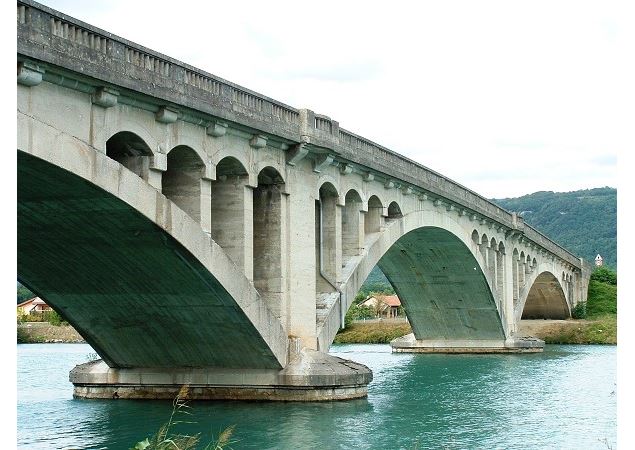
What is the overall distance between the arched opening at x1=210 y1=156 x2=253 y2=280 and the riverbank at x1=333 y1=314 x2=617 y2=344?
52081 mm

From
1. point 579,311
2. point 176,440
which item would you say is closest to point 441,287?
point 579,311

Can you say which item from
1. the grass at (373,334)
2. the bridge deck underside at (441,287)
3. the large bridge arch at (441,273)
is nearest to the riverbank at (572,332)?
the grass at (373,334)

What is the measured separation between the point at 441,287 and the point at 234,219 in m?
33.5

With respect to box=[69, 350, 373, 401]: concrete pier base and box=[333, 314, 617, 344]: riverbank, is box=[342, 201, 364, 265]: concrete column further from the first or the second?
box=[333, 314, 617, 344]: riverbank

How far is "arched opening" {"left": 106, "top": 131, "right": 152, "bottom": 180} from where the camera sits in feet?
79.6

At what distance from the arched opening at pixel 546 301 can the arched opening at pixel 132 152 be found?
219ft

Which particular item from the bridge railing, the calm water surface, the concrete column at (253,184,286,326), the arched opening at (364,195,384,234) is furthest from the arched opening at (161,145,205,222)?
the arched opening at (364,195,384,234)

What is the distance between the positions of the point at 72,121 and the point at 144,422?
10.7 meters

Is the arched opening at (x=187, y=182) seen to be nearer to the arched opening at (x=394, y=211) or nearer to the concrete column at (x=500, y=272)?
the arched opening at (x=394, y=211)

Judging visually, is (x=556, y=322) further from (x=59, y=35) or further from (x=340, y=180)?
(x=59, y=35)

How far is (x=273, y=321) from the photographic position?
99.5 feet

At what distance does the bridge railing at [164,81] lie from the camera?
20.2 metres

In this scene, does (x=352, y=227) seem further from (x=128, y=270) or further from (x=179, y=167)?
(x=179, y=167)

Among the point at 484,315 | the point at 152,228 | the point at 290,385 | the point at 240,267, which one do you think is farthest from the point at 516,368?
the point at 152,228
